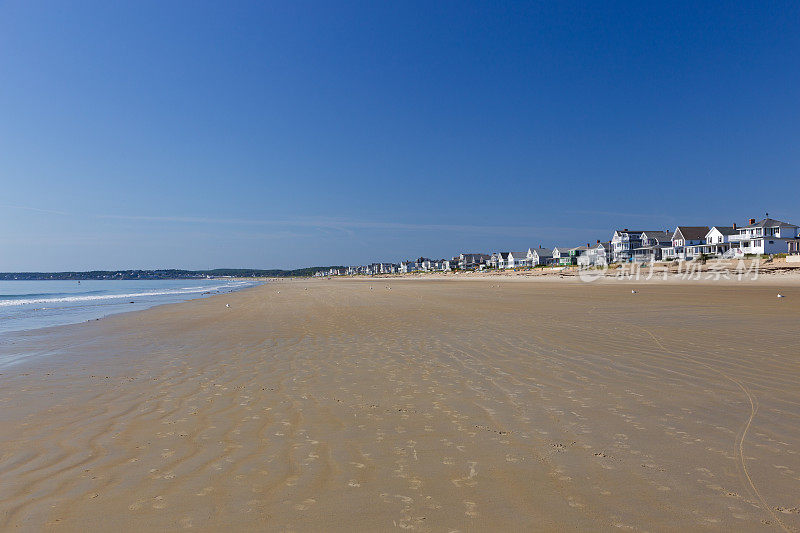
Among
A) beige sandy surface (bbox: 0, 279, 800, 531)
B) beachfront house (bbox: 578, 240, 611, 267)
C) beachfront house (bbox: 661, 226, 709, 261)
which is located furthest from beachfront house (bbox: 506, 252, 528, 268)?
beige sandy surface (bbox: 0, 279, 800, 531)

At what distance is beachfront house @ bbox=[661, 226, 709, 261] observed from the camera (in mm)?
86250

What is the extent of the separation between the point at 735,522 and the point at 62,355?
11.9m

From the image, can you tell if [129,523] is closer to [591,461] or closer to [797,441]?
[591,461]

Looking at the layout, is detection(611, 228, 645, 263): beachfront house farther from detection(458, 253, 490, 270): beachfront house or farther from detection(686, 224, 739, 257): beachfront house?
detection(458, 253, 490, 270): beachfront house

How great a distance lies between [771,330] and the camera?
11844 millimetres

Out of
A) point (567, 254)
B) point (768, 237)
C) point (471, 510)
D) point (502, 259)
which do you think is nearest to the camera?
point (471, 510)

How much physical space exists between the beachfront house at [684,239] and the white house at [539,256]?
44856mm

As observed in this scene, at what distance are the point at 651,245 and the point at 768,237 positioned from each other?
2559 centimetres

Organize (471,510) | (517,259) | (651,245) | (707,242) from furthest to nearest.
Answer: (517,259) → (651,245) → (707,242) → (471,510)

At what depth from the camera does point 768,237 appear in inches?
2781

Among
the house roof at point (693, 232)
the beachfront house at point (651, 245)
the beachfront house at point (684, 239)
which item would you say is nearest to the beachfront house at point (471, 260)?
the beachfront house at point (651, 245)

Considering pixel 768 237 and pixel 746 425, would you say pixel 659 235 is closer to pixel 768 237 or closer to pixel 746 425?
pixel 768 237

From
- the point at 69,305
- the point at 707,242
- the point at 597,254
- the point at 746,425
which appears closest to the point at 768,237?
the point at 707,242

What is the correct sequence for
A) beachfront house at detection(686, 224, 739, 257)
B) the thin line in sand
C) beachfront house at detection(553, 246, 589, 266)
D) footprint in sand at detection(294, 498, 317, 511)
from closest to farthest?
the thin line in sand → footprint in sand at detection(294, 498, 317, 511) → beachfront house at detection(686, 224, 739, 257) → beachfront house at detection(553, 246, 589, 266)
